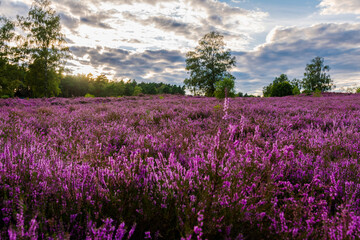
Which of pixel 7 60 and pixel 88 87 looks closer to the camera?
pixel 7 60

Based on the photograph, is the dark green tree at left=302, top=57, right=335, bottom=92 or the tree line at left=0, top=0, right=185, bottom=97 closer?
the tree line at left=0, top=0, right=185, bottom=97

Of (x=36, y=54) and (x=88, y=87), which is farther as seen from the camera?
(x=88, y=87)

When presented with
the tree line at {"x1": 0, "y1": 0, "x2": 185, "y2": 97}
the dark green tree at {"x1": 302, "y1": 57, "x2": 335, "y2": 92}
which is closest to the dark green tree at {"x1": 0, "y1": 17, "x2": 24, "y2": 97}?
the tree line at {"x1": 0, "y1": 0, "x2": 185, "y2": 97}

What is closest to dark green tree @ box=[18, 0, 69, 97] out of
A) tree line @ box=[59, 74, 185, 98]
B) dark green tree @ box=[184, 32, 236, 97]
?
dark green tree @ box=[184, 32, 236, 97]

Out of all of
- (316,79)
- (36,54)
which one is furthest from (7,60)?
(316,79)

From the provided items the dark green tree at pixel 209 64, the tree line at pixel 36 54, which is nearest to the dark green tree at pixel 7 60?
the tree line at pixel 36 54

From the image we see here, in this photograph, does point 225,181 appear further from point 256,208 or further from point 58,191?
point 58,191

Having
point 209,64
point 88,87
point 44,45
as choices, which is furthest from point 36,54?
point 88,87

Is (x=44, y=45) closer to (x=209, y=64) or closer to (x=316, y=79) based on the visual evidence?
(x=209, y=64)

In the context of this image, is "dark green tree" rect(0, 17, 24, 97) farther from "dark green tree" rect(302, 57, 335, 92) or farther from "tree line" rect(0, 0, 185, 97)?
"dark green tree" rect(302, 57, 335, 92)

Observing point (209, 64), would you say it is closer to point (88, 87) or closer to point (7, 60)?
point (7, 60)

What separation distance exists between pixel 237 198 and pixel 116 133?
8.77 feet

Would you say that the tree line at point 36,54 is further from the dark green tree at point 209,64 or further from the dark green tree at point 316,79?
the dark green tree at point 316,79

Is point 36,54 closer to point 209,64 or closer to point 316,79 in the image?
point 209,64
